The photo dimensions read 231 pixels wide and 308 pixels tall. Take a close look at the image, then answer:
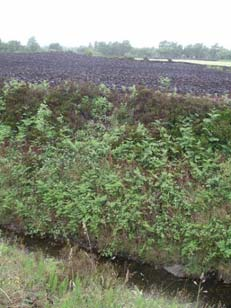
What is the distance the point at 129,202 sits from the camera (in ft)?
23.1

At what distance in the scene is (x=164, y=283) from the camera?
632 cm

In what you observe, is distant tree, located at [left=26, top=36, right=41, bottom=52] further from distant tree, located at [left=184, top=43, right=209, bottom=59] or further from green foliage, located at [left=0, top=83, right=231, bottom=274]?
green foliage, located at [left=0, top=83, right=231, bottom=274]

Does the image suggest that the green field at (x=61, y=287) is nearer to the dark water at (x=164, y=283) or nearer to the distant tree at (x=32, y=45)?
the dark water at (x=164, y=283)

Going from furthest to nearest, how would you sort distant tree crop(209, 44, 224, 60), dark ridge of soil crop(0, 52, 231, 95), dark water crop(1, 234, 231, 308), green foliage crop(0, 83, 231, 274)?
distant tree crop(209, 44, 224, 60), dark ridge of soil crop(0, 52, 231, 95), green foliage crop(0, 83, 231, 274), dark water crop(1, 234, 231, 308)

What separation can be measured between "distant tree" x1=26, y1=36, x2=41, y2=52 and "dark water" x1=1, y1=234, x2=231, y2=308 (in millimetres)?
35493

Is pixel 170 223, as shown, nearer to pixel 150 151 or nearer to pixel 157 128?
pixel 150 151

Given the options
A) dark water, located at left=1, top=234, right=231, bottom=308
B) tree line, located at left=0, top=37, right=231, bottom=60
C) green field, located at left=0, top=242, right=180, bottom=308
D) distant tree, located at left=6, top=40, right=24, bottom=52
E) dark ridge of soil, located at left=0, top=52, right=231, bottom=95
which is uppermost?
tree line, located at left=0, top=37, right=231, bottom=60

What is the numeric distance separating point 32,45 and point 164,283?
127 ft

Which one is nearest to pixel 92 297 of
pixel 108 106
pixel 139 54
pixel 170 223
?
pixel 170 223

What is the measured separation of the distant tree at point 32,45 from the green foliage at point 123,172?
32.4 meters

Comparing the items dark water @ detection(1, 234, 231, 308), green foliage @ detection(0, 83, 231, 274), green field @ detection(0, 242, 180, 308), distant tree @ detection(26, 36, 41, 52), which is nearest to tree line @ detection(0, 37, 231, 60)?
distant tree @ detection(26, 36, 41, 52)

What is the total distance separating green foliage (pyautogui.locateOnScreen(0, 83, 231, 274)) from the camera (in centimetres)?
675

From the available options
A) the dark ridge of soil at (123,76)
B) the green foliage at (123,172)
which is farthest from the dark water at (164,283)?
the dark ridge of soil at (123,76)

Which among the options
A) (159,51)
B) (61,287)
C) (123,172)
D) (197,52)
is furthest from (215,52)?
(61,287)
